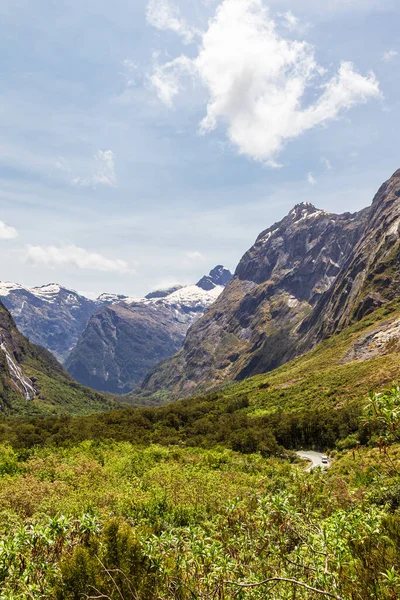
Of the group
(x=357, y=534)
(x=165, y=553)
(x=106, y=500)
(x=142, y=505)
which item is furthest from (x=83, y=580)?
(x=106, y=500)

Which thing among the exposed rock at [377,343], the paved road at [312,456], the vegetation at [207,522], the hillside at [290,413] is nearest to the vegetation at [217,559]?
the vegetation at [207,522]

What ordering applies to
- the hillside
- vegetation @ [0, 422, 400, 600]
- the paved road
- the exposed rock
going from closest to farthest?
vegetation @ [0, 422, 400, 600]
the paved road
the hillside
the exposed rock

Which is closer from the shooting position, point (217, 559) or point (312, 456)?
point (217, 559)

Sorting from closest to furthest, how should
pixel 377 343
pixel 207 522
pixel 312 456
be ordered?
pixel 207 522 < pixel 312 456 < pixel 377 343

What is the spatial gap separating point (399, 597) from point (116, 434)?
112m

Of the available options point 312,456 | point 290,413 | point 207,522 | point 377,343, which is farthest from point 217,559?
point 377,343

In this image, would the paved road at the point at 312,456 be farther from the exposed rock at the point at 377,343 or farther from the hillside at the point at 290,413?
the exposed rock at the point at 377,343

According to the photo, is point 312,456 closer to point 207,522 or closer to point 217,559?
point 207,522

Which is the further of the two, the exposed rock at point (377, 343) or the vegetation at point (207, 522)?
the exposed rock at point (377, 343)

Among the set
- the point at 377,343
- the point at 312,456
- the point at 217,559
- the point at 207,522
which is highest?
the point at 377,343

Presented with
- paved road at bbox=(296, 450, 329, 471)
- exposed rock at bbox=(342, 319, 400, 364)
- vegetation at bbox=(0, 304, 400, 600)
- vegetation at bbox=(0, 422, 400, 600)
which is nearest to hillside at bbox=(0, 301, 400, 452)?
exposed rock at bbox=(342, 319, 400, 364)

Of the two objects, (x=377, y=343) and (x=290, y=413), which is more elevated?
(x=377, y=343)

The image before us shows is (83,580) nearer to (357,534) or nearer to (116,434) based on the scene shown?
(357,534)

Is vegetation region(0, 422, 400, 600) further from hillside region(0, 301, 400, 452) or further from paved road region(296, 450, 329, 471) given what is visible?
paved road region(296, 450, 329, 471)
